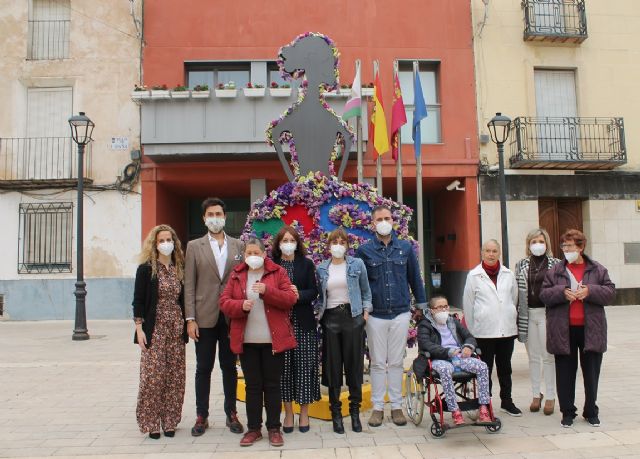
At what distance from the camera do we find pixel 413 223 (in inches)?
693

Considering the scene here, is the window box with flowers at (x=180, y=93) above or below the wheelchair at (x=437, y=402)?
above

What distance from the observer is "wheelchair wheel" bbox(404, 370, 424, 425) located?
5.05 metres

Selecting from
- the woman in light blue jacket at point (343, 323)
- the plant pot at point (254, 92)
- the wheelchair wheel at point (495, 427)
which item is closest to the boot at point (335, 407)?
the woman in light blue jacket at point (343, 323)

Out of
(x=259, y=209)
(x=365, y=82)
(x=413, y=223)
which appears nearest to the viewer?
(x=259, y=209)

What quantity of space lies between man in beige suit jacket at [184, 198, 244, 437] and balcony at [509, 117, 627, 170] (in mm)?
11604

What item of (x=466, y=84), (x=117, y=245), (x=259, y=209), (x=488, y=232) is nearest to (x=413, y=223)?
(x=488, y=232)

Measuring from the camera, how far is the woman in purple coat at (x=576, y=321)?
496cm

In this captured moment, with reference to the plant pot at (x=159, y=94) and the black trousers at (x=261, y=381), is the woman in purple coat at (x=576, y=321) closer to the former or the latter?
the black trousers at (x=261, y=381)

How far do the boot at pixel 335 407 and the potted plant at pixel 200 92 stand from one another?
33.7 feet

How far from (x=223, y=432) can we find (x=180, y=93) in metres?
10.3

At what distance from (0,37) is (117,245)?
262 inches

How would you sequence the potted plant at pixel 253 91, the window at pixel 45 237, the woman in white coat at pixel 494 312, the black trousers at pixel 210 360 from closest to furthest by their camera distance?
the black trousers at pixel 210 360 → the woman in white coat at pixel 494 312 → the potted plant at pixel 253 91 → the window at pixel 45 237

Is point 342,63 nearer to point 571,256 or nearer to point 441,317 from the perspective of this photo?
point 571,256

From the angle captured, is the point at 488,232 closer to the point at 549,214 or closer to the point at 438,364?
the point at 549,214
